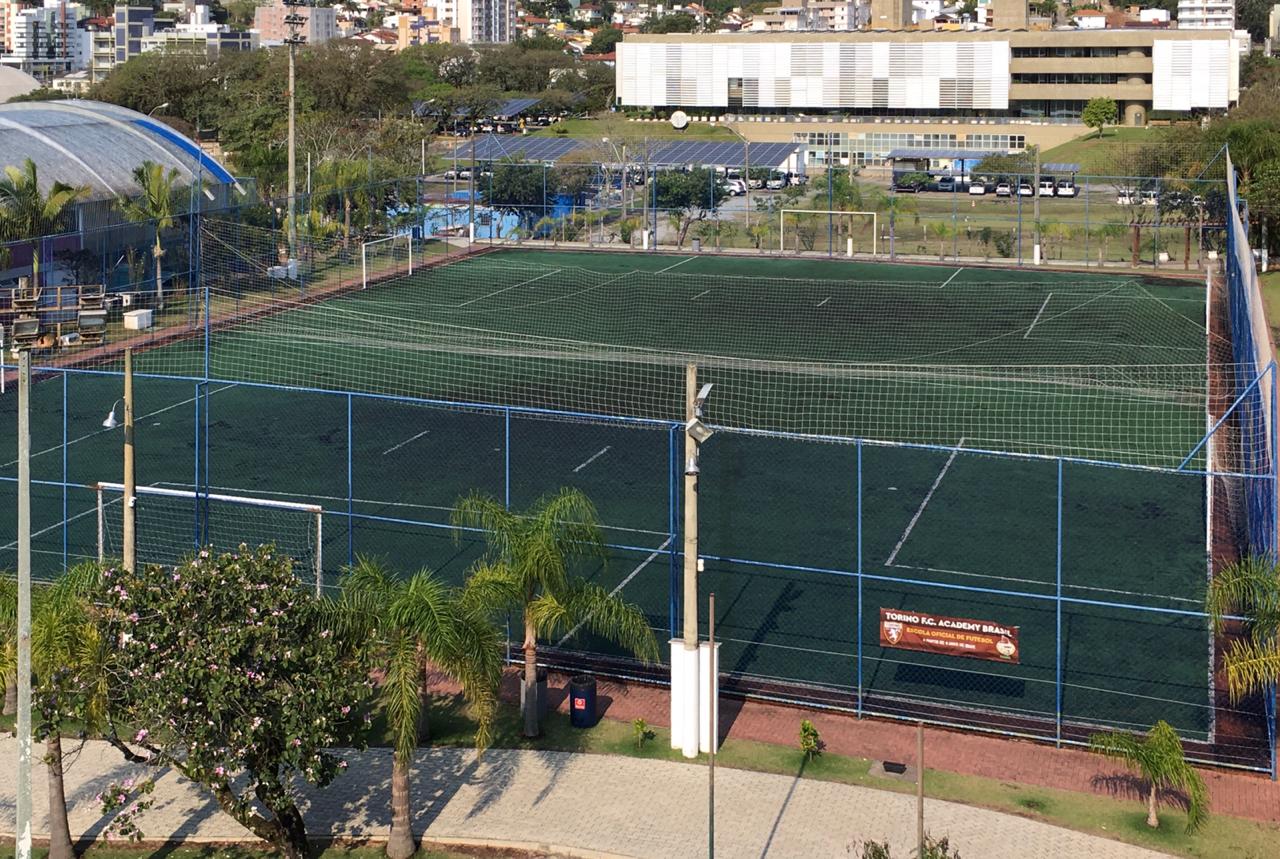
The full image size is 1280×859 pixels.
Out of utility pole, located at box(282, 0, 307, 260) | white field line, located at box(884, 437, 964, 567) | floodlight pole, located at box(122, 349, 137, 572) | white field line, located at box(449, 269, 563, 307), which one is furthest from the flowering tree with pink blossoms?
utility pole, located at box(282, 0, 307, 260)

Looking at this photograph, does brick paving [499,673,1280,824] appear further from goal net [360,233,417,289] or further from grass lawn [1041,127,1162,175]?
grass lawn [1041,127,1162,175]

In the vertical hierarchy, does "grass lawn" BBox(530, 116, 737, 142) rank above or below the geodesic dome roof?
above

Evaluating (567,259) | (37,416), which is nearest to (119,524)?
(37,416)

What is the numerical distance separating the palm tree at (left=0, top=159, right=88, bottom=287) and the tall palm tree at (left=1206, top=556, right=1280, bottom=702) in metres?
31.8

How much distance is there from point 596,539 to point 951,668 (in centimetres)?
486

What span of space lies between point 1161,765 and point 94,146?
4254 cm

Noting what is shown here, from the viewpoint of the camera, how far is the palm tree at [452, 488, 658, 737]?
60.6ft

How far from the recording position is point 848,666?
21.2m

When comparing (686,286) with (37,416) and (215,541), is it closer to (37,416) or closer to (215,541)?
(37,416)

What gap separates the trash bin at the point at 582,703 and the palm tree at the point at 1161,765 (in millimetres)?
5618

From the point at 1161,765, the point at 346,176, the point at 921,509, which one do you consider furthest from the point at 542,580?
the point at 346,176

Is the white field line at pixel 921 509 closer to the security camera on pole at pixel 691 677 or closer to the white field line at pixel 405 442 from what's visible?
the security camera on pole at pixel 691 677

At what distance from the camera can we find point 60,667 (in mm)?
15492

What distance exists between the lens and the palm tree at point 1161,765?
16.5 meters
